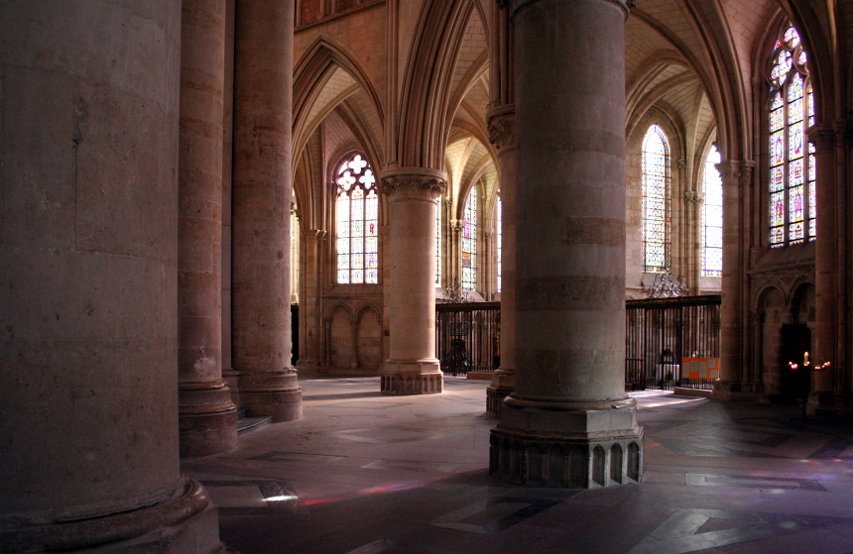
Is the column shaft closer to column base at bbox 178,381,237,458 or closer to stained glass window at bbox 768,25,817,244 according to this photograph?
stained glass window at bbox 768,25,817,244

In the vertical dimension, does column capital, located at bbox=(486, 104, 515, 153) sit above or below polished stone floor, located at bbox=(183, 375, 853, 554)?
above

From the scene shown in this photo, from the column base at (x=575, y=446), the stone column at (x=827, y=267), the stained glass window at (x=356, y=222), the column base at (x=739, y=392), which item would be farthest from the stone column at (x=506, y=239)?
the stained glass window at (x=356, y=222)

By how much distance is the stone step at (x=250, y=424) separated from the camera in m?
10.6

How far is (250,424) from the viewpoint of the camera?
1095cm

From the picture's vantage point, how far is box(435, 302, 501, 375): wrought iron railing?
27.9 metres

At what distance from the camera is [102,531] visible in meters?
3.02

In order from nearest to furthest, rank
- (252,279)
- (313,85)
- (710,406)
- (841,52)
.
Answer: (252,279) < (841,52) < (710,406) < (313,85)

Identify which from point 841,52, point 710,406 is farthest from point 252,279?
point 841,52

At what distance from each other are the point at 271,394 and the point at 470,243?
26027 mm

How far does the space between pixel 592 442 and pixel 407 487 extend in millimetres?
1768

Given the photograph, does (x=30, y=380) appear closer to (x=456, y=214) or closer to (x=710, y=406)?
(x=710, y=406)

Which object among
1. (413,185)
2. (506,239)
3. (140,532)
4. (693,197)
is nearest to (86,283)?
(140,532)

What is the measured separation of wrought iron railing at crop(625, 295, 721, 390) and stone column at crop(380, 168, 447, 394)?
654 cm

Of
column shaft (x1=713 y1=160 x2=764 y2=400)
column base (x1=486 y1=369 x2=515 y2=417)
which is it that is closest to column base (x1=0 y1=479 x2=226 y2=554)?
column base (x1=486 y1=369 x2=515 y2=417)
